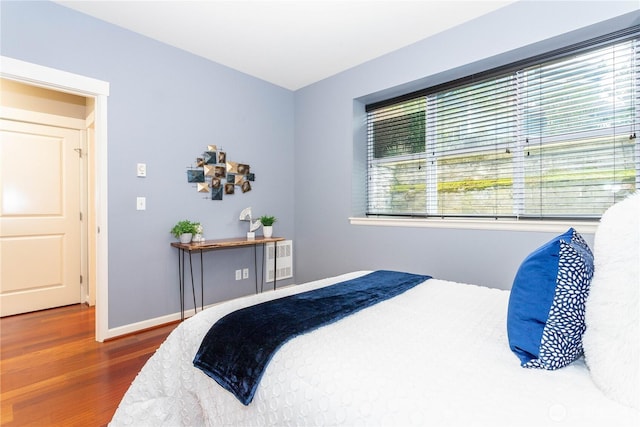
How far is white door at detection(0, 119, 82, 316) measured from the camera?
326 centimetres

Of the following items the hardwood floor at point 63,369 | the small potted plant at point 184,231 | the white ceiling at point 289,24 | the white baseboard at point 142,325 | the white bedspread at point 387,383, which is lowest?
the hardwood floor at point 63,369

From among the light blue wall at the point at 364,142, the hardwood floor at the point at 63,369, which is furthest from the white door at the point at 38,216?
the light blue wall at the point at 364,142

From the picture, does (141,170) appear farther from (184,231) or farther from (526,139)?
(526,139)

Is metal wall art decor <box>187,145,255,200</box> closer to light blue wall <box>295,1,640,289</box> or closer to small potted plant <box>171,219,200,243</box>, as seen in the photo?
small potted plant <box>171,219,200,243</box>

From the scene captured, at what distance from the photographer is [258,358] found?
1.09 m

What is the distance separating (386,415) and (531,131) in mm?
2453

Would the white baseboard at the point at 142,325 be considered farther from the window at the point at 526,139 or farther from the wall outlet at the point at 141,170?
the window at the point at 526,139

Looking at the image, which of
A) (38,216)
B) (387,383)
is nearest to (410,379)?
(387,383)

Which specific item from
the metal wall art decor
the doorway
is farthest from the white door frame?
the doorway

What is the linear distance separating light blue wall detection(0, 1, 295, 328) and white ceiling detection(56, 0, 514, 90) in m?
0.17

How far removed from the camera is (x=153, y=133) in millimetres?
2879

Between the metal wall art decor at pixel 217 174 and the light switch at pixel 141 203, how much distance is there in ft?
1.43

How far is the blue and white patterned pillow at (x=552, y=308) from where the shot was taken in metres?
0.94

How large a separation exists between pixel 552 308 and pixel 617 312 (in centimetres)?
16
